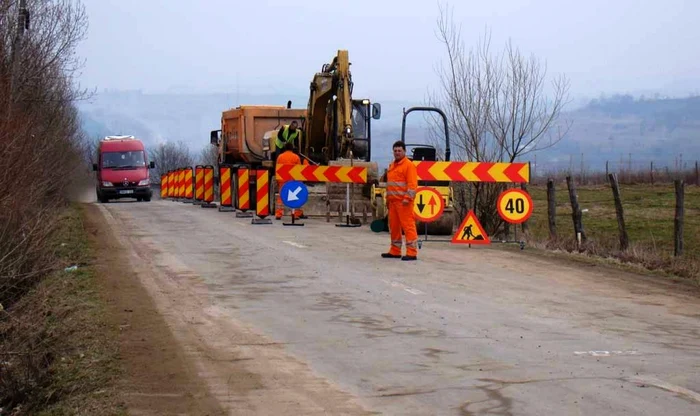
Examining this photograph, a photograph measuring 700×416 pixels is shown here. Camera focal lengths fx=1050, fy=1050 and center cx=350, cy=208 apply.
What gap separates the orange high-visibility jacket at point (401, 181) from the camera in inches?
695

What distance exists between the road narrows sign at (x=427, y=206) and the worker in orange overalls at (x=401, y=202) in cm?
296

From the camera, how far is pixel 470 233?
2069cm

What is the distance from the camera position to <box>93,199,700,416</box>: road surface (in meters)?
7.80

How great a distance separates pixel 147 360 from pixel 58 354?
0.83 meters

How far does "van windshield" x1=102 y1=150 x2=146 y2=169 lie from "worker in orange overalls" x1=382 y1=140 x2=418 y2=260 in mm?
31051

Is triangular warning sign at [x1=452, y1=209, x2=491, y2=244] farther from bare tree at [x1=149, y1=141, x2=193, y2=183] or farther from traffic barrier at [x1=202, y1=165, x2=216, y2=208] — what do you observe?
bare tree at [x1=149, y1=141, x2=193, y2=183]

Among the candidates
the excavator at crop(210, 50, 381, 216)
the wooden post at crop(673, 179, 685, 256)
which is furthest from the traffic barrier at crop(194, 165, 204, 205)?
the wooden post at crop(673, 179, 685, 256)

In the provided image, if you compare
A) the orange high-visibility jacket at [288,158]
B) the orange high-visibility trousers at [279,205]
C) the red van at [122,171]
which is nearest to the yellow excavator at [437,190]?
the orange high-visibility trousers at [279,205]

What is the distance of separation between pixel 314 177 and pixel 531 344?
16.8m

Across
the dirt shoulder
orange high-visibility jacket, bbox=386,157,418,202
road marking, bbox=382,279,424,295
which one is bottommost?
the dirt shoulder

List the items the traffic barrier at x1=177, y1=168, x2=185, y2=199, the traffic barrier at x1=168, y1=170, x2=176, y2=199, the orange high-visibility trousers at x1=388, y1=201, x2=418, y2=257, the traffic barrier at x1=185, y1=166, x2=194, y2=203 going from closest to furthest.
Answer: the orange high-visibility trousers at x1=388, y1=201, x2=418, y2=257 → the traffic barrier at x1=185, y1=166, x2=194, y2=203 → the traffic barrier at x1=177, y1=168, x2=185, y2=199 → the traffic barrier at x1=168, y1=170, x2=176, y2=199

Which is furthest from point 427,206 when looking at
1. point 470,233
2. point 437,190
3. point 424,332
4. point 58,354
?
point 58,354

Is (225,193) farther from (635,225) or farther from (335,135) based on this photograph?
(635,225)

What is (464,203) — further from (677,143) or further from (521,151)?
(677,143)
